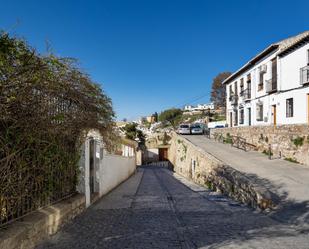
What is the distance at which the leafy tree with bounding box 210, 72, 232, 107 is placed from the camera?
58.5 meters

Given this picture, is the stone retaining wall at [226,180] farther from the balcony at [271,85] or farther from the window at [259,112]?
the balcony at [271,85]

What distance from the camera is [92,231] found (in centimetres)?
563

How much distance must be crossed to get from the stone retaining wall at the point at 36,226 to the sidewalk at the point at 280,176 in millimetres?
5435

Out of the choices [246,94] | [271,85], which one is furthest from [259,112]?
[271,85]

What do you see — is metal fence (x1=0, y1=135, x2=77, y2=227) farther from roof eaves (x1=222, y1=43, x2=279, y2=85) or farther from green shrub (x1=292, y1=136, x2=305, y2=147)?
roof eaves (x1=222, y1=43, x2=279, y2=85)

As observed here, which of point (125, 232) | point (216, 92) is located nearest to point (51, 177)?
point (125, 232)

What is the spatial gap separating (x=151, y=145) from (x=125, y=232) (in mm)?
49135

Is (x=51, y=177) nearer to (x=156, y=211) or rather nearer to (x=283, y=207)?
(x=156, y=211)

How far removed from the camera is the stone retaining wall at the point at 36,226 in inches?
152

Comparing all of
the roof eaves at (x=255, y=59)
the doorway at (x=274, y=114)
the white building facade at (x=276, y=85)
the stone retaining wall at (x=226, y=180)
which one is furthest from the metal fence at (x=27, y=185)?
the roof eaves at (x=255, y=59)

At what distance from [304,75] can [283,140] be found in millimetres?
5140

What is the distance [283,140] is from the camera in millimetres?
16719

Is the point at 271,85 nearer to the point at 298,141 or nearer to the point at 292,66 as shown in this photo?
the point at 292,66

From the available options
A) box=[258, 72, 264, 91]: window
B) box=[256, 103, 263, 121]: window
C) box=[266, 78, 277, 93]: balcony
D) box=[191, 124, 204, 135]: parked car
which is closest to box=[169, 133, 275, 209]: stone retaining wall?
box=[256, 103, 263, 121]: window
